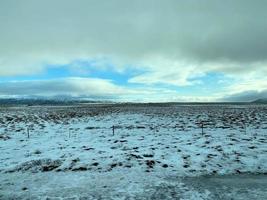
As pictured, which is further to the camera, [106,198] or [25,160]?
[25,160]

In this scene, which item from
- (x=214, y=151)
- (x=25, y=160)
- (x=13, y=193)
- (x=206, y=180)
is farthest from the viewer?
(x=214, y=151)

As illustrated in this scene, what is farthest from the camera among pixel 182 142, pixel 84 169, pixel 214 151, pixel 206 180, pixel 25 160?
pixel 182 142

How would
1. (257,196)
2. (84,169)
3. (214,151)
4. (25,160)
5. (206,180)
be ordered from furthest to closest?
(214,151) < (25,160) < (84,169) < (206,180) < (257,196)

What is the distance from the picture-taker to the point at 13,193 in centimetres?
841

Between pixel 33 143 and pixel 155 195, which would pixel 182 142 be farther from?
pixel 33 143

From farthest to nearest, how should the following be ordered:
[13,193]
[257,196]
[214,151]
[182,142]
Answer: [182,142]
[214,151]
[13,193]
[257,196]

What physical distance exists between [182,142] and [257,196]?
319 inches

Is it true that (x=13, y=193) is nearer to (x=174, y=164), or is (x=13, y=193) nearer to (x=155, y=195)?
(x=155, y=195)

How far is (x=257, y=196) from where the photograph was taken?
7836mm

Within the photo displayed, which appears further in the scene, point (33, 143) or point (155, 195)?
point (33, 143)

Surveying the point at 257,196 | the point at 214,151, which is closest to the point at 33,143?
the point at 214,151

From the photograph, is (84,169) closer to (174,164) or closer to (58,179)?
(58,179)

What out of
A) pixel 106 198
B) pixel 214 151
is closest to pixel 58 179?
pixel 106 198

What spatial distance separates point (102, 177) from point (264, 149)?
8789 mm
